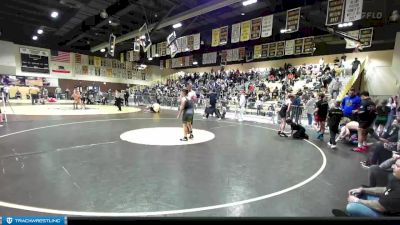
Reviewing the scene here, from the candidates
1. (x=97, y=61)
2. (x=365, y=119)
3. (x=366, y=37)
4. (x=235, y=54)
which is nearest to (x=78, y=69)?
(x=97, y=61)

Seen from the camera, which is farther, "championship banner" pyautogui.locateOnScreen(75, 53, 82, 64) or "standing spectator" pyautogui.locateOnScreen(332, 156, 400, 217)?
"championship banner" pyautogui.locateOnScreen(75, 53, 82, 64)

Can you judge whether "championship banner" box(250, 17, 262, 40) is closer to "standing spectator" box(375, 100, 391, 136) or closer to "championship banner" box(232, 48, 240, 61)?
"standing spectator" box(375, 100, 391, 136)

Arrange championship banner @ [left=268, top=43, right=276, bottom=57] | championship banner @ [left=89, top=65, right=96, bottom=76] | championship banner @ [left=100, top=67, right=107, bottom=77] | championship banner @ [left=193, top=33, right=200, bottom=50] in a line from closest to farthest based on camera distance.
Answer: championship banner @ [left=193, top=33, right=200, bottom=50] < championship banner @ [left=268, top=43, right=276, bottom=57] < championship banner @ [left=89, top=65, right=96, bottom=76] < championship banner @ [left=100, top=67, right=107, bottom=77]

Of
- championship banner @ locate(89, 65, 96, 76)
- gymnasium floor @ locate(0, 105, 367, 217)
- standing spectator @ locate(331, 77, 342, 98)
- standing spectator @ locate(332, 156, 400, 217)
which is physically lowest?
gymnasium floor @ locate(0, 105, 367, 217)

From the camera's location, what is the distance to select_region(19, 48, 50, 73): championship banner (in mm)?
26453

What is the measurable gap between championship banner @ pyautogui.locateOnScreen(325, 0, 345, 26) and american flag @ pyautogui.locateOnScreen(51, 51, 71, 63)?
29.4 m

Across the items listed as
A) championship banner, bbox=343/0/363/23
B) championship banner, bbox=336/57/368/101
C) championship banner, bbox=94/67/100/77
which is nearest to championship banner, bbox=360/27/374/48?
championship banner, bbox=336/57/368/101

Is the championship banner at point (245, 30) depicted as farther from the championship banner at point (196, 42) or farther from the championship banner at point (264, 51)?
the championship banner at point (264, 51)

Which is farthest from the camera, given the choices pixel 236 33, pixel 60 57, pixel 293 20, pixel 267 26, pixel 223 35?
pixel 60 57

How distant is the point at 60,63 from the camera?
29.7 m

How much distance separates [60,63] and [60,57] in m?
0.72

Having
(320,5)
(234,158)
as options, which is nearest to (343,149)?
(234,158)

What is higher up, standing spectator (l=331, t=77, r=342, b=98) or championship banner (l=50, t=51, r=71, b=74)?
championship banner (l=50, t=51, r=71, b=74)

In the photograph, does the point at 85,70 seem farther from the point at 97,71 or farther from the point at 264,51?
the point at 264,51
